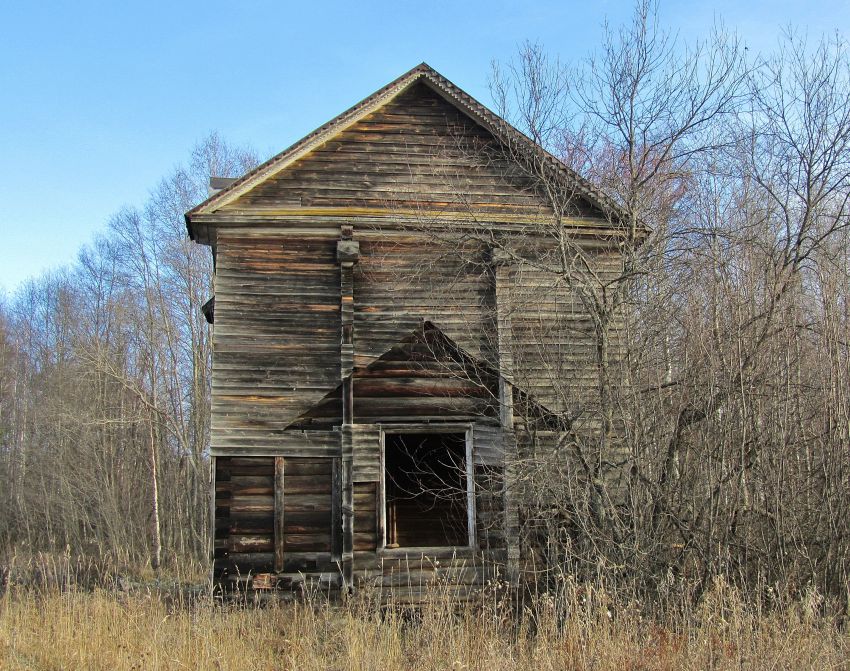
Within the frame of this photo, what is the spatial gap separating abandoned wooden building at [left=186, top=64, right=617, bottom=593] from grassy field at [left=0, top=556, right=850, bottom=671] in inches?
93.7

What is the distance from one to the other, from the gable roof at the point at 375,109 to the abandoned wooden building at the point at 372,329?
30 millimetres

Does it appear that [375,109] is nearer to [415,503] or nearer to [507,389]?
[507,389]

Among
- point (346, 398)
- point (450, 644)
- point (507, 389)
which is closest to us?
point (450, 644)

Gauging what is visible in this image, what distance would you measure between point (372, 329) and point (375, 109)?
355 cm

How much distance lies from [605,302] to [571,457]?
2022mm

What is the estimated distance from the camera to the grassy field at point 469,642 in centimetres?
570

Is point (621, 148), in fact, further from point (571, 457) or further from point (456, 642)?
point (456, 642)

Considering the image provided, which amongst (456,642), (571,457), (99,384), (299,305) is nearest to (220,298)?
(299,305)

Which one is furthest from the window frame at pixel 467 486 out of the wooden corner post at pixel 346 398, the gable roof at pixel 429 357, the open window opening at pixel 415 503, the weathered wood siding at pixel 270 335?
the open window opening at pixel 415 503

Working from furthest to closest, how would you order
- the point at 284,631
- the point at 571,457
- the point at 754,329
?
1. the point at 571,457
2. the point at 754,329
3. the point at 284,631

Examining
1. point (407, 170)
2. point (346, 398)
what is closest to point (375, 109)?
point (407, 170)

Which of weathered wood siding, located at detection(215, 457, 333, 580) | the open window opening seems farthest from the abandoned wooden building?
the open window opening

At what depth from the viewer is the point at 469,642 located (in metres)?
6.49

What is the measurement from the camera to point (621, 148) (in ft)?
31.5
